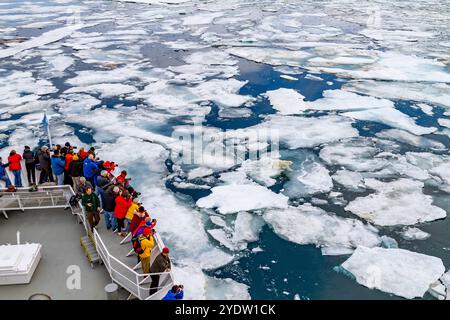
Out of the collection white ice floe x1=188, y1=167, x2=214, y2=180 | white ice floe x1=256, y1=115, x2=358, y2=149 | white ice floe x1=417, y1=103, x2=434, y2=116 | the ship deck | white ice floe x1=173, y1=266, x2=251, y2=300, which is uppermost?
the ship deck

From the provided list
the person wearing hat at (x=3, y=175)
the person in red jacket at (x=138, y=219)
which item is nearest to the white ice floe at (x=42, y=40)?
the person wearing hat at (x=3, y=175)

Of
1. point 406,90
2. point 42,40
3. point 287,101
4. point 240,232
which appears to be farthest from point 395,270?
point 42,40

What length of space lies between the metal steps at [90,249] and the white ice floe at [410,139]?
10.2 m

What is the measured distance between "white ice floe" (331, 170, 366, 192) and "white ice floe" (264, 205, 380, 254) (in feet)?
4.85

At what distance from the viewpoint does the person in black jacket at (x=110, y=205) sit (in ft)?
20.7

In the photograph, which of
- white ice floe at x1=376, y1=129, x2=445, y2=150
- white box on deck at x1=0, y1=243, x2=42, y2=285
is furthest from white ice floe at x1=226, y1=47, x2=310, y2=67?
white box on deck at x1=0, y1=243, x2=42, y2=285

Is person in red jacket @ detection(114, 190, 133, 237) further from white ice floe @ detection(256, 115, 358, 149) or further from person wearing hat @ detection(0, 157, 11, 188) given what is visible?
white ice floe @ detection(256, 115, 358, 149)

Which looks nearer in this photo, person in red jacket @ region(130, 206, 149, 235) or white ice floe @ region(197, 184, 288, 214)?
person in red jacket @ region(130, 206, 149, 235)

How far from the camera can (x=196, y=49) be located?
80.6ft

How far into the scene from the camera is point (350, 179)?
425 inches

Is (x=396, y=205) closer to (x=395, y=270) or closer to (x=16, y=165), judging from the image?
(x=395, y=270)

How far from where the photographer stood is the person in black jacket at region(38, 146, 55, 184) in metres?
8.13

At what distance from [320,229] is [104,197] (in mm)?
4824
